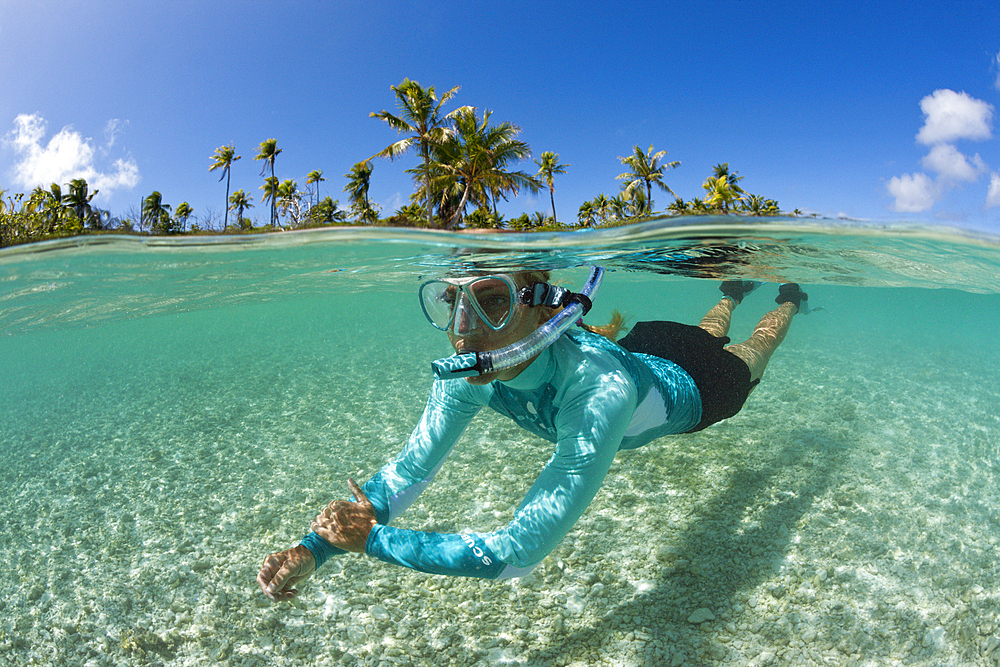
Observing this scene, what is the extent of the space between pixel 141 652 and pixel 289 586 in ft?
5.97

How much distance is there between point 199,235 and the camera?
7113mm

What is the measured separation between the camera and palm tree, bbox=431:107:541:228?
3275cm

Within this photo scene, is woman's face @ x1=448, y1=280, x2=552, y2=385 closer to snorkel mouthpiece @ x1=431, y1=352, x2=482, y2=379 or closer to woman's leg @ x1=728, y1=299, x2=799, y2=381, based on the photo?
snorkel mouthpiece @ x1=431, y1=352, x2=482, y2=379

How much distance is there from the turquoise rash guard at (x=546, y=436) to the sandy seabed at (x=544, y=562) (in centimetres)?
123

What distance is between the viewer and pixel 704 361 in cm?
407

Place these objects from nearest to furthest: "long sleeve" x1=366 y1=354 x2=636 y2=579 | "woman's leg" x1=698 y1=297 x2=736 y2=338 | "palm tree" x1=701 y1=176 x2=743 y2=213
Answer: "long sleeve" x1=366 y1=354 x2=636 y2=579, "woman's leg" x1=698 y1=297 x2=736 y2=338, "palm tree" x1=701 y1=176 x2=743 y2=213

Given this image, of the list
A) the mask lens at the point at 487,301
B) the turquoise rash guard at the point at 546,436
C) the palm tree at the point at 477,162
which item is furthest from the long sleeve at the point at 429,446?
the palm tree at the point at 477,162

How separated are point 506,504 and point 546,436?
2092mm

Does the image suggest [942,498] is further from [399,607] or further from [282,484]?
[282,484]

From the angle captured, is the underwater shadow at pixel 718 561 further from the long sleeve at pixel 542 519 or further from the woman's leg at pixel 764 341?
the long sleeve at pixel 542 519

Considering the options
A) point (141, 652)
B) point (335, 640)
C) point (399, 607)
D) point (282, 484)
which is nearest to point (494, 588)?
point (399, 607)

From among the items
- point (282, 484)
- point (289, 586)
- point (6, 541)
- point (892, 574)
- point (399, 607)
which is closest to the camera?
point (289, 586)

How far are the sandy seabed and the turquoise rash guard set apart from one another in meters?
1.23

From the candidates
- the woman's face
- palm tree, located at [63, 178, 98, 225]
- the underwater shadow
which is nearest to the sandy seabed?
the underwater shadow
